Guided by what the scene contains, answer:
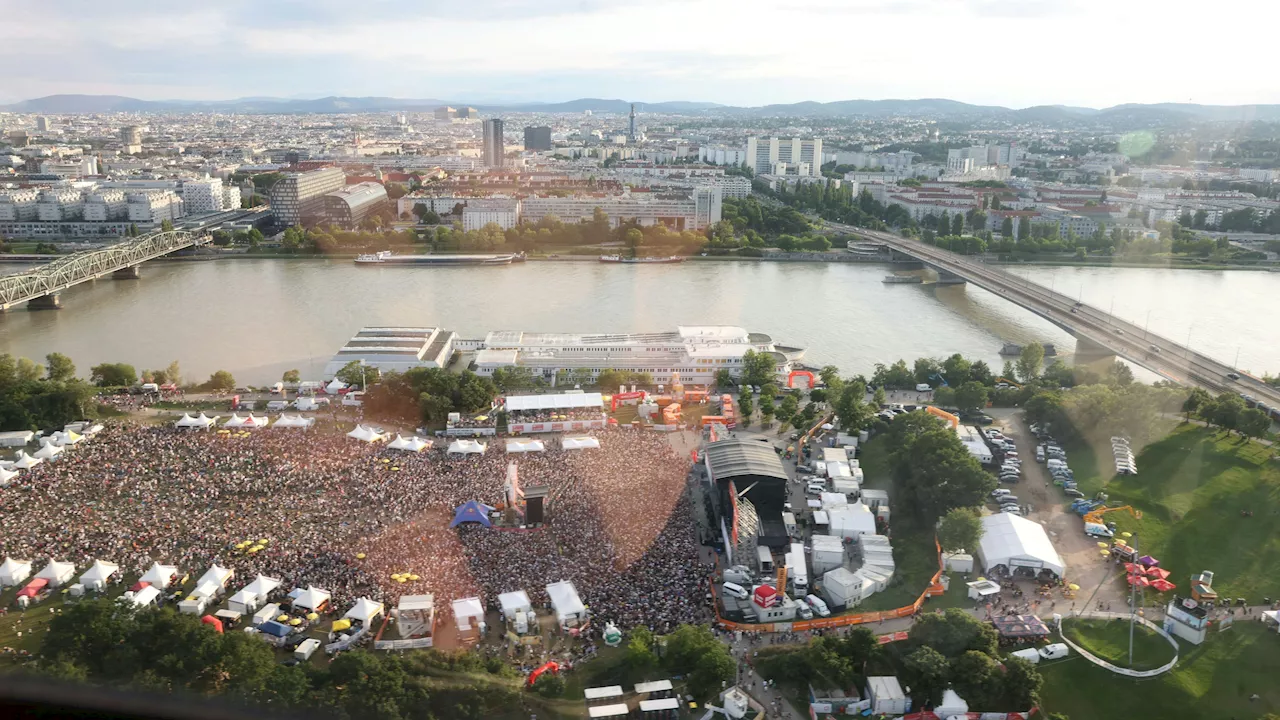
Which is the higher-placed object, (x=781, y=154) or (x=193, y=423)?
(x=781, y=154)

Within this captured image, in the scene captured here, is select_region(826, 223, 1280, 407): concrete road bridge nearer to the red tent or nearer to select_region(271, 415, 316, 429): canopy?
select_region(271, 415, 316, 429): canopy

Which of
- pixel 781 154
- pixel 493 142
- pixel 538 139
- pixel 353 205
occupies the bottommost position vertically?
pixel 353 205

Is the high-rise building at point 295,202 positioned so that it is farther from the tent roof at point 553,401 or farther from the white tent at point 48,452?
the white tent at point 48,452

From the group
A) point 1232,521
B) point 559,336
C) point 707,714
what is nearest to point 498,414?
point 559,336

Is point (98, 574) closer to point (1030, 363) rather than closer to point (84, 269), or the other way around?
point (1030, 363)

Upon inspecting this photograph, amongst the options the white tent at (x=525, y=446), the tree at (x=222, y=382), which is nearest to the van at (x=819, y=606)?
the white tent at (x=525, y=446)

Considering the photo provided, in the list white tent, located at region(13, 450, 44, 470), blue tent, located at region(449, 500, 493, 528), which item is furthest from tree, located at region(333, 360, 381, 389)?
blue tent, located at region(449, 500, 493, 528)

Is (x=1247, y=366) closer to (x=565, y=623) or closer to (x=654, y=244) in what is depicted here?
(x=565, y=623)

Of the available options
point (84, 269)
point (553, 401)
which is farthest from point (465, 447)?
point (84, 269)
